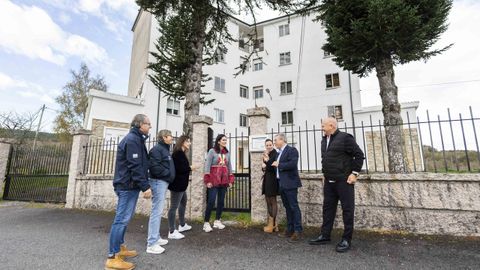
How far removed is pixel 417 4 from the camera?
6961 mm

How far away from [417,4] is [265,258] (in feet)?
27.3

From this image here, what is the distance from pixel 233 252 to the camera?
3.67 metres

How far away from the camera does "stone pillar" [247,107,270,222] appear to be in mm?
5312

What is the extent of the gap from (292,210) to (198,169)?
260 centimetres

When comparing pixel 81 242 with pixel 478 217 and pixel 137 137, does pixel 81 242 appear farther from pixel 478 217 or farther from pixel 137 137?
pixel 478 217

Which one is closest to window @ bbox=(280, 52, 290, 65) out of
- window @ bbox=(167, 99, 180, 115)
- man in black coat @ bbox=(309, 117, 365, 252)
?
window @ bbox=(167, 99, 180, 115)

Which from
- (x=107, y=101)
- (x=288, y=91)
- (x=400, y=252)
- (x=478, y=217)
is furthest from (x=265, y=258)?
(x=288, y=91)

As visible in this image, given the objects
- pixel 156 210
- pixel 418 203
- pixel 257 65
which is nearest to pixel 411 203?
pixel 418 203

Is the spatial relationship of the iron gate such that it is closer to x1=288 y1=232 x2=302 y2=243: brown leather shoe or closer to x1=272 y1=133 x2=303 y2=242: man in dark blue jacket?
x1=272 y1=133 x2=303 y2=242: man in dark blue jacket

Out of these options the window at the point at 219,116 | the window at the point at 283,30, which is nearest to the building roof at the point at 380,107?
the window at the point at 283,30

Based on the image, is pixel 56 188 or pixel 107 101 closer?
pixel 56 188

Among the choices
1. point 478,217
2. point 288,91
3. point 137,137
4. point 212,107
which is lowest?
point 478,217

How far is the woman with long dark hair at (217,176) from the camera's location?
4828 mm

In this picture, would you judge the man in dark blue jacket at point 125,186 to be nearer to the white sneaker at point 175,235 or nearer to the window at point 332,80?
the white sneaker at point 175,235
